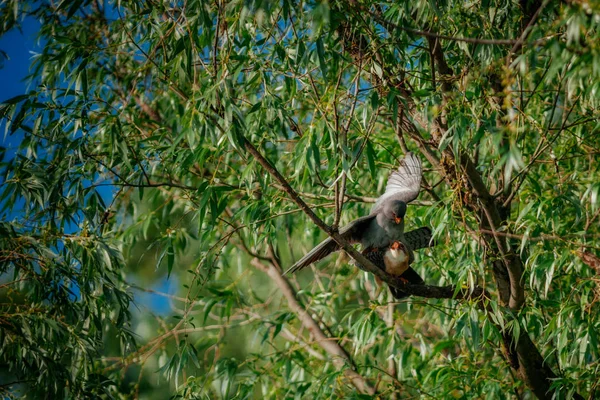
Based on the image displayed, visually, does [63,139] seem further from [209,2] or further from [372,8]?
[372,8]

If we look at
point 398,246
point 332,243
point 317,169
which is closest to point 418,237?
point 398,246

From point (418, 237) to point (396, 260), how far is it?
0.27 meters

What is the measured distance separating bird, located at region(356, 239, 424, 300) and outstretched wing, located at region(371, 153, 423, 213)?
243 millimetres

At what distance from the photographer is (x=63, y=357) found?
11.5 ft

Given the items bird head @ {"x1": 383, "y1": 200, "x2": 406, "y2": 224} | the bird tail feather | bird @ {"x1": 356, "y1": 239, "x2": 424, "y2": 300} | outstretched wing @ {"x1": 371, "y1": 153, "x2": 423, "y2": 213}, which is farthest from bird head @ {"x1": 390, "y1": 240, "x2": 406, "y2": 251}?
the bird tail feather

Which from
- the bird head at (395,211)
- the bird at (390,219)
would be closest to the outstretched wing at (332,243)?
the bird at (390,219)

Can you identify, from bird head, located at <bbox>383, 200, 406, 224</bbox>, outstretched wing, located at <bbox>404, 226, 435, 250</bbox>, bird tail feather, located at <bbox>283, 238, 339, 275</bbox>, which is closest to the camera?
bird tail feather, located at <bbox>283, 238, 339, 275</bbox>

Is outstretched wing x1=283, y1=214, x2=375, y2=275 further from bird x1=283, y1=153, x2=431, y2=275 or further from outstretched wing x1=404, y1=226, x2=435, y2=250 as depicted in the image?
outstretched wing x1=404, y1=226, x2=435, y2=250

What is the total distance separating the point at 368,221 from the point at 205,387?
1444 mm

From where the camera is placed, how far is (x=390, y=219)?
11.6 ft

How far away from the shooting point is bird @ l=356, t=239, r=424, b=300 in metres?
3.53

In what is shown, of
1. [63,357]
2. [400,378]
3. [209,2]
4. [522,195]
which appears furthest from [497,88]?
[63,357]

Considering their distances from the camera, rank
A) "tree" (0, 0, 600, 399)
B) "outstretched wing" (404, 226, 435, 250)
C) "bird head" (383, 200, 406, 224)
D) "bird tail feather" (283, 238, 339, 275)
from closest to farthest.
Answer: "tree" (0, 0, 600, 399)
"bird tail feather" (283, 238, 339, 275)
"bird head" (383, 200, 406, 224)
"outstretched wing" (404, 226, 435, 250)

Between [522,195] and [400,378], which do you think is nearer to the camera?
[522,195]
